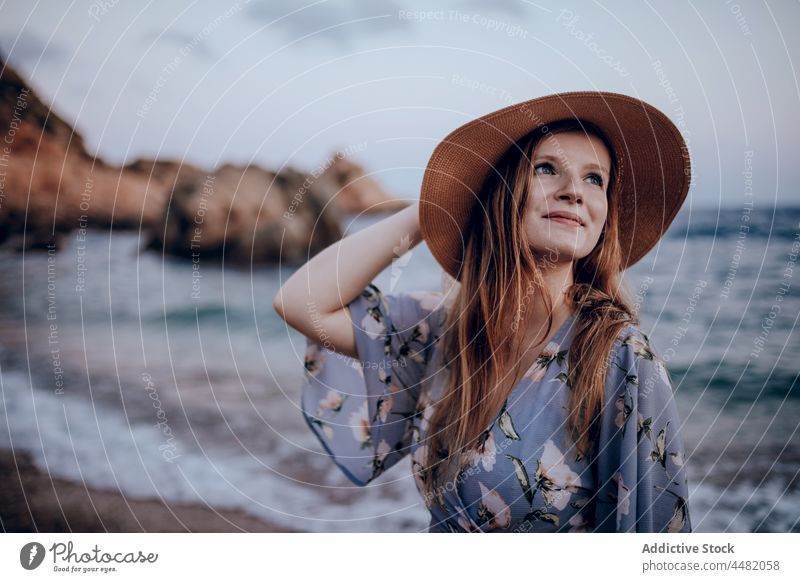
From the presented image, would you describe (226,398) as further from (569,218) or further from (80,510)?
(569,218)

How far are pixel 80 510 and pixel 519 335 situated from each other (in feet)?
2.85

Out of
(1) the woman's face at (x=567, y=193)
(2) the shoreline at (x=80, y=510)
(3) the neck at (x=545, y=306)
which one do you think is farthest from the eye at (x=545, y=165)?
(2) the shoreline at (x=80, y=510)

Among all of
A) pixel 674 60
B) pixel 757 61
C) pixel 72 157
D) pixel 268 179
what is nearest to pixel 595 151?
pixel 674 60

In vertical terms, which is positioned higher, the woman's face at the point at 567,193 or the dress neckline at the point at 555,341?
the woman's face at the point at 567,193

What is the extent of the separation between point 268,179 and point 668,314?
2.87ft

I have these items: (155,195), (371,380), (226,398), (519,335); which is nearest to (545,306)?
(519,335)

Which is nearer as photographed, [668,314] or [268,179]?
[268,179]

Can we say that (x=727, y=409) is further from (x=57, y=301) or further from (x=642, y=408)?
(x=57, y=301)

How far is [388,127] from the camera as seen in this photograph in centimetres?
127

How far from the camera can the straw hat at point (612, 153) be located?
1.00 m

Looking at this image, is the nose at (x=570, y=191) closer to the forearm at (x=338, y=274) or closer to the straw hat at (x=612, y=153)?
the straw hat at (x=612, y=153)

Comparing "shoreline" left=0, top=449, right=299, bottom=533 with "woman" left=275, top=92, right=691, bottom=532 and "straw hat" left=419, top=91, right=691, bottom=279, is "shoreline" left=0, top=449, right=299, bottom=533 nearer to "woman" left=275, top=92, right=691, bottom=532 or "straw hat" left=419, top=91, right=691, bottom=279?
"woman" left=275, top=92, right=691, bottom=532

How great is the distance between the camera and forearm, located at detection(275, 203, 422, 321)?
1003 mm
